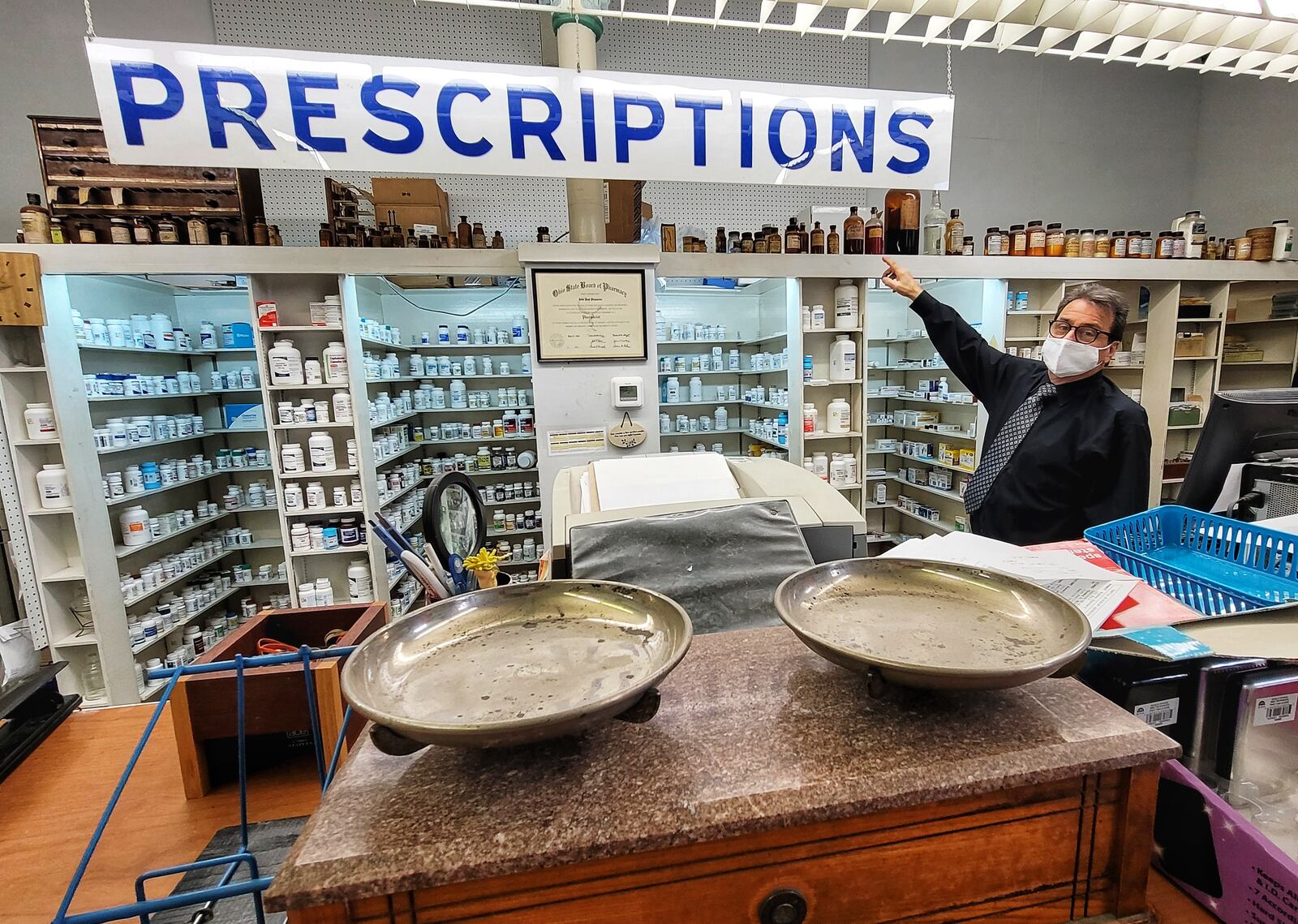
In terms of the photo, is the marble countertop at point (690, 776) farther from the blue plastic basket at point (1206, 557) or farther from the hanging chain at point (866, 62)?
the hanging chain at point (866, 62)

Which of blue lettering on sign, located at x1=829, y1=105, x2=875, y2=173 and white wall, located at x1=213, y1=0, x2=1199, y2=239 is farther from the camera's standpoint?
white wall, located at x1=213, y1=0, x2=1199, y2=239

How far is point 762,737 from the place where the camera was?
73 cm

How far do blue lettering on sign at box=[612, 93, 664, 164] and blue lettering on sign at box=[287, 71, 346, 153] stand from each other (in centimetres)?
89

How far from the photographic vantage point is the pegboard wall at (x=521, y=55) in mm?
4749

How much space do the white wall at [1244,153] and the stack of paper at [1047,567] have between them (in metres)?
6.83

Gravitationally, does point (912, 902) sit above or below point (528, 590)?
below

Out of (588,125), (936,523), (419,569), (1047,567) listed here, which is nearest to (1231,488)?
(1047,567)

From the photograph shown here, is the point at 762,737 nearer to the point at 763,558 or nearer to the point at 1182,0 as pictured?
the point at 763,558

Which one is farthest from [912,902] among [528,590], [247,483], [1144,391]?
[1144,391]

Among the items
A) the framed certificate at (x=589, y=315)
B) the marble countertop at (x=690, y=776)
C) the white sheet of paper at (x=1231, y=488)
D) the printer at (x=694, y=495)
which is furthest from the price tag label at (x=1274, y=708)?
the framed certificate at (x=589, y=315)

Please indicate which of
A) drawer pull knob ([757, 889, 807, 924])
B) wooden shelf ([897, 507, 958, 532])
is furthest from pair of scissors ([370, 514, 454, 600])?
wooden shelf ([897, 507, 958, 532])

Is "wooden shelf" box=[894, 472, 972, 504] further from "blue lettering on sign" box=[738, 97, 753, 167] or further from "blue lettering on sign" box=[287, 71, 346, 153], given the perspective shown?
"blue lettering on sign" box=[287, 71, 346, 153]

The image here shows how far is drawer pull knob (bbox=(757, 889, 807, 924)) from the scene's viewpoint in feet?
2.13

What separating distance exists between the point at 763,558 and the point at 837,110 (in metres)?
1.75
